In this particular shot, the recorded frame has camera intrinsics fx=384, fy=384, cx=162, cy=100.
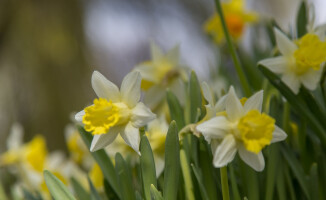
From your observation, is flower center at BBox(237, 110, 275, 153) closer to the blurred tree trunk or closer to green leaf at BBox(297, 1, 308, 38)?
green leaf at BBox(297, 1, 308, 38)

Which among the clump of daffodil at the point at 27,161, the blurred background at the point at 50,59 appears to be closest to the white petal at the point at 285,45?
the clump of daffodil at the point at 27,161

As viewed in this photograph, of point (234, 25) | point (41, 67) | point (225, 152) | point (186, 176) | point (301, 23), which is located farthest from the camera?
point (41, 67)

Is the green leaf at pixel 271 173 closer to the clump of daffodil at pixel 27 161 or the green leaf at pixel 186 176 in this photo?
the green leaf at pixel 186 176

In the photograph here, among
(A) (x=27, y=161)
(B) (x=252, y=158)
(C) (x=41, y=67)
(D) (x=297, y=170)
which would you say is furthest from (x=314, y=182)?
(C) (x=41, y=67)

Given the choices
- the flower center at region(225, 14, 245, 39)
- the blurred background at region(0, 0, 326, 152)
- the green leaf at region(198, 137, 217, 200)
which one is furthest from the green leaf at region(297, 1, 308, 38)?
the blurred background at region(0, 0, 326, 152)

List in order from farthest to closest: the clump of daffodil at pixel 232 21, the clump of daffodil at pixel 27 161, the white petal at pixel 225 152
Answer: the clump of daffodil at pixel 232 21, the clump of daffodil at pixel 27 161, the white petal at pixel 225 152

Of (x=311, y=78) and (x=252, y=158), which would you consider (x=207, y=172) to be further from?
(x=311, y=78)

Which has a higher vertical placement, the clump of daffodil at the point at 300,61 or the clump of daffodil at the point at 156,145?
the clump of daffodil at the point at 300,61

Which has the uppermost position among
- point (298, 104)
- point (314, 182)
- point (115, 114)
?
point (115, 114)
